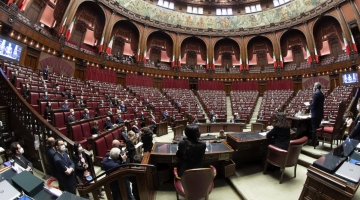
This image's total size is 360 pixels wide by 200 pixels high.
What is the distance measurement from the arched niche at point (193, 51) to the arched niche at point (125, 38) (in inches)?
216

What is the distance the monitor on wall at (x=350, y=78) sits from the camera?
1135 cm

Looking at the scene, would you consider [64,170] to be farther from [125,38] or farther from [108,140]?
[125,38]

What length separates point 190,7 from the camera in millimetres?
18750

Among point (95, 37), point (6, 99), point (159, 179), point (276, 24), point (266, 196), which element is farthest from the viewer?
point (276, 24)

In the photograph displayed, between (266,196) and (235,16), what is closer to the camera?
(266,196)

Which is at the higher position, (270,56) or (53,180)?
(270,56)

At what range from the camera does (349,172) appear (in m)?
1.38

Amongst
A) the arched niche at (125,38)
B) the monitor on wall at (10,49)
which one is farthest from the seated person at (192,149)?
the arched niche at (125,38)

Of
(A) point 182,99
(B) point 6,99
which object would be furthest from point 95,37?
(B) point 6,99

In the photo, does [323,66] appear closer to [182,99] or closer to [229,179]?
[182,99]

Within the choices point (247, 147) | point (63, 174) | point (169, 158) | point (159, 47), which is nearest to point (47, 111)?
point (63, 174)

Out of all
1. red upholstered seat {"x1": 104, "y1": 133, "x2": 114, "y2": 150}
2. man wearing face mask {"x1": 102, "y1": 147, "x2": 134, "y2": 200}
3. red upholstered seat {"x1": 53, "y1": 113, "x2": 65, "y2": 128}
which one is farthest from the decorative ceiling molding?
man wearing face mask {"x1": 102, "y1": 147, "x2": 134, "y2": 200}

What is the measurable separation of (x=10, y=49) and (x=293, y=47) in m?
22.4

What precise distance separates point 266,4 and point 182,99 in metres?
15.1
